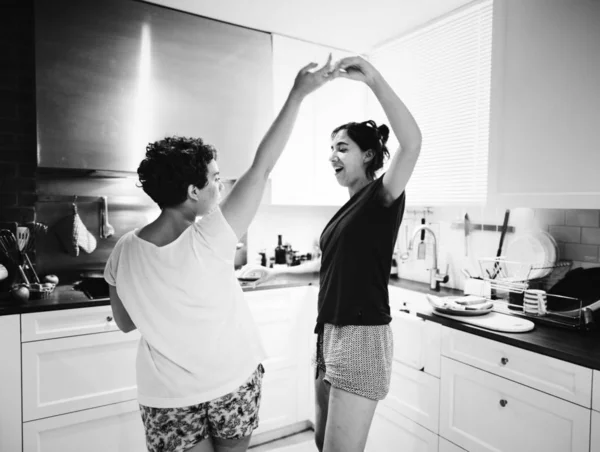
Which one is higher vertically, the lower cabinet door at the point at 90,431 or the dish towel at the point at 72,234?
the dish towel at the point at 72,234

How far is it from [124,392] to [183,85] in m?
1.64

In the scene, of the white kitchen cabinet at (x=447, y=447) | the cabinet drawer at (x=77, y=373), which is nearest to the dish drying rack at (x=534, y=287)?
the white kitchen cabinet at (x=447, y=447)

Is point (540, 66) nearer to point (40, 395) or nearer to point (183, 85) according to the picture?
point (183, 85)

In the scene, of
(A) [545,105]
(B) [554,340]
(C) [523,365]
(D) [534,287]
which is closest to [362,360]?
(C) [523,365]

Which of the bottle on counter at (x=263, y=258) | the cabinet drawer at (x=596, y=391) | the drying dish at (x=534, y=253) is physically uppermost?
the drying dish at (x=534, y=253)

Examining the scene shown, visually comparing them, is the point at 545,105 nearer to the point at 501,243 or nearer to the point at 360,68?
the point at 501,243

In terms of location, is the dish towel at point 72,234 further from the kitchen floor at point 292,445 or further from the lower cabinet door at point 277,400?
the kitchen floor at point 292,445

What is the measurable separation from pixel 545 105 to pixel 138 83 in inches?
77.5

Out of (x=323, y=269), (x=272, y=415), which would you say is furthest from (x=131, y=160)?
(x=272, y=415)

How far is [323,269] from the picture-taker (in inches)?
62.6

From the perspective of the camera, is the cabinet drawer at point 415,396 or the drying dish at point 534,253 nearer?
the cabinet drawer at point 415,396

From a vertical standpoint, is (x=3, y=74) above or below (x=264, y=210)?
above

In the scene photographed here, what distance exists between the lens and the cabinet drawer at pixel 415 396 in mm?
1999

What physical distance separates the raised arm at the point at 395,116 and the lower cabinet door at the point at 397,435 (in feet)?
4.31
